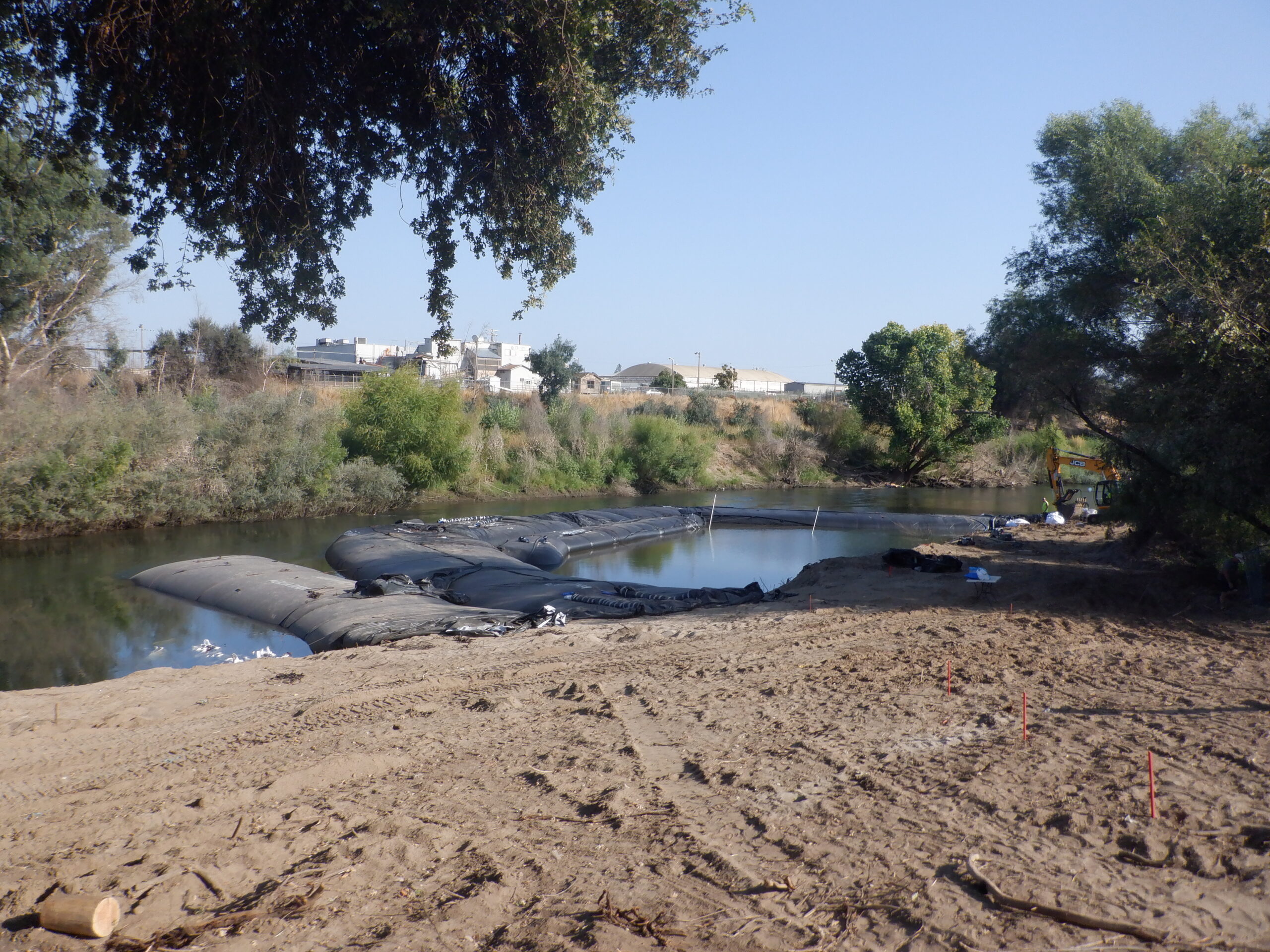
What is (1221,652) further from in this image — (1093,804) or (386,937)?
(386,937)

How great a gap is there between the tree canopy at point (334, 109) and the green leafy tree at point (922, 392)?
32059 millimetres

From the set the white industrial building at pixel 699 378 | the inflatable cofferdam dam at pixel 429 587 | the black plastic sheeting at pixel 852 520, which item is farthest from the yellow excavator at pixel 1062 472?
the white industrial building at pixel 699 378

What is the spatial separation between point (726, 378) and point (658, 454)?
24681mm

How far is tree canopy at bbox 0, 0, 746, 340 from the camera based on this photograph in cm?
570

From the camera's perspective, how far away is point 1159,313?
10430 millimetres

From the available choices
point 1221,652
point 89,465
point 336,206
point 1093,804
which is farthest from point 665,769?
point 89,465

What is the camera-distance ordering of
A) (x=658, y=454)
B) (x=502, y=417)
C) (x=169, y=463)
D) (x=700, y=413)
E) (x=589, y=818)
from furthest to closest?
(x=700, y=413) < (x=658, y=454) < (x=502, y=417) < (x=169, y=463) < (x=589, y=818)

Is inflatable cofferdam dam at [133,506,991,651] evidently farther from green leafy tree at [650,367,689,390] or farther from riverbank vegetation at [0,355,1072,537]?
green leafy tree at [650,367,689,390]

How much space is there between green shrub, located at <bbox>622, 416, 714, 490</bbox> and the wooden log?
1215 inches

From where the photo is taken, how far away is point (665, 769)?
490 cm

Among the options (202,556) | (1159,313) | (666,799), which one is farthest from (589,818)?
(202,556)

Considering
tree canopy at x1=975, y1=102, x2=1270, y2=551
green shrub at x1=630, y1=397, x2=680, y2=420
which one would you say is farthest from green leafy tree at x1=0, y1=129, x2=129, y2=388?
green shrub at x1=630, y1=397, x2=680, y2=420

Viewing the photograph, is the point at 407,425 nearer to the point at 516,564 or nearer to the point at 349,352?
→ the point at 516,564

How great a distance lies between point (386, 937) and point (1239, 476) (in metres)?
9.32
